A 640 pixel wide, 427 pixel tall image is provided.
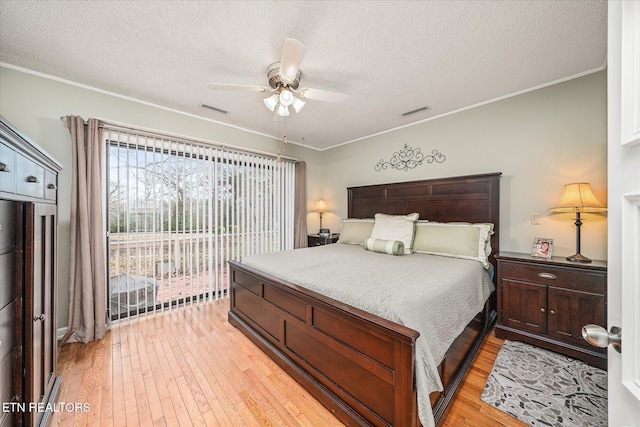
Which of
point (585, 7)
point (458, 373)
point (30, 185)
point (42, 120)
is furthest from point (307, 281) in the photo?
point (42, 120)

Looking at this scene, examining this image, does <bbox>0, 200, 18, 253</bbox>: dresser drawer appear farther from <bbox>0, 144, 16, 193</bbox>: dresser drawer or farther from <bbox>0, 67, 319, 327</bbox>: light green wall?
<bbox>0, 67, 319, 327</bbox>: light green wall

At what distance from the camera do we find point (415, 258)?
258cm

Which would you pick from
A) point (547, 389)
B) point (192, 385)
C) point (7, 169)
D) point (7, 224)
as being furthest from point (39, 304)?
point (547, 389)

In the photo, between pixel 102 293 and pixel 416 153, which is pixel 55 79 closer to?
pixel 102 293

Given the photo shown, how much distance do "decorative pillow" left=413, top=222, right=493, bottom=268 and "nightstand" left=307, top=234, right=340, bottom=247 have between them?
1633mm

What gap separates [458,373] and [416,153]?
2.76 meters

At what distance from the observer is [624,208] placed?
1.87ft

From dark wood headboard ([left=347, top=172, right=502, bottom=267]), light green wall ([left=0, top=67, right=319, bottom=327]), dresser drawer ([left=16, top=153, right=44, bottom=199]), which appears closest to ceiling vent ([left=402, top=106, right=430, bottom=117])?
dark wood headboard ([left=347, top=172, right=502, bottom=267])

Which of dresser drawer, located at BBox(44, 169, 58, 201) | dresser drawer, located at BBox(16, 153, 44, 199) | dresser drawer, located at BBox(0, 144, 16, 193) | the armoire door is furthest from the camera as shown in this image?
Result: dresser drawer, located at BBox(44, 169, 58, 201)

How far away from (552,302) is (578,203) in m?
0.89

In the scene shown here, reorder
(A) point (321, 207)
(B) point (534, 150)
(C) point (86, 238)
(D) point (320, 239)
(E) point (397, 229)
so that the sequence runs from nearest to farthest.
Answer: (C) point (86, 238), (B) point (534, 150), (E) point (397, 229), (D) point (320, 239), (A) point (321, 207)

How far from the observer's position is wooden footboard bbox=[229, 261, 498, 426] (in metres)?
1.25

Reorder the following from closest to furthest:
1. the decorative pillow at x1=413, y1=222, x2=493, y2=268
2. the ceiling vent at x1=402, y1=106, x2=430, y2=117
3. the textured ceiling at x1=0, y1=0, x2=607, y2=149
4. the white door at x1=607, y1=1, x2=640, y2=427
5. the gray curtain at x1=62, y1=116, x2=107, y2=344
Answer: the white door at x1=607, y1=1, x2=640, y2=427
the textured ceiling at x1=0, y1=0, x2=607, y2=149
the gray curtain at x1=62, y1=116, x2=107, y2=344
the decorative pillow at x1=413, y1=222, x2=493, y2=268
the ceiling vent at x1=402, y1=106, x2=430, y2=117

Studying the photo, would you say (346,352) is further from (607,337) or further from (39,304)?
(39,304)
